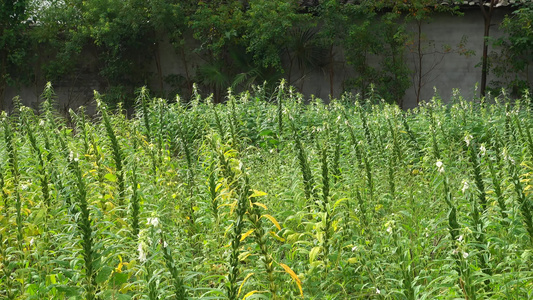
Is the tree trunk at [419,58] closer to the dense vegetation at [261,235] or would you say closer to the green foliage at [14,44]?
the dense vegetation at [261,235]

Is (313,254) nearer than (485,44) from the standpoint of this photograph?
Yes

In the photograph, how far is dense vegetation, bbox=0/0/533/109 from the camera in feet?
44.5

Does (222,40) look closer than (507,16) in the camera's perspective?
No

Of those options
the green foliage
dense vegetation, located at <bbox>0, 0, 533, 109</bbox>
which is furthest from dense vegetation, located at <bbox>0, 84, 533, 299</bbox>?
the green foliage

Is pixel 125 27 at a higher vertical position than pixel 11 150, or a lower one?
higher

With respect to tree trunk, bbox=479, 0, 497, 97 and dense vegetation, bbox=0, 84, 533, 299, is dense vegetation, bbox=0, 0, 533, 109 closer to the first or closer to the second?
tree trunk, bbox=479, 0, 497, 97

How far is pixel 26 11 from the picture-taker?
15883 mm

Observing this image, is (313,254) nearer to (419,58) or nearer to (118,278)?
(118,278)

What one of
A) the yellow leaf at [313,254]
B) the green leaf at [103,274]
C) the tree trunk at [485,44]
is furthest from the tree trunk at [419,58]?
the green leaf at [103,274]

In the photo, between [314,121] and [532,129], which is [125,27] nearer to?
[314,121]

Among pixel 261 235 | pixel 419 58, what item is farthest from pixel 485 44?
pixel 261 235

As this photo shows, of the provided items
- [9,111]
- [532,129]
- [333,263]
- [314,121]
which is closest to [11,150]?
[333,263]

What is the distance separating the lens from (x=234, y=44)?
48.4 ft

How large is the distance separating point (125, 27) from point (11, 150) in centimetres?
1145
